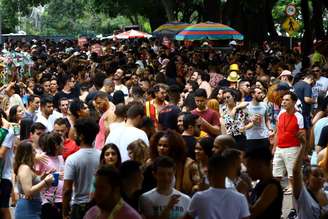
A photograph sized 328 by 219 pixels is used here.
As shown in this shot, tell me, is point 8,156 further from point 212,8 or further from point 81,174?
point 212,8

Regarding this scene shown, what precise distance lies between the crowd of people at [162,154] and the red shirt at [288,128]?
0.05 feet

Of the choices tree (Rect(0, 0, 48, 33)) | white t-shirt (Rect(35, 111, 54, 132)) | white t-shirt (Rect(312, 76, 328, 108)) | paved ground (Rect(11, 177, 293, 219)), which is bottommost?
paved ground (Rect(11, 177, 293, 219))

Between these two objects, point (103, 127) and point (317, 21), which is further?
point (317, 21)

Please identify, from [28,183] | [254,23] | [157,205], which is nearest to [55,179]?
[28,183]

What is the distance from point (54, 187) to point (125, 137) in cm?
136

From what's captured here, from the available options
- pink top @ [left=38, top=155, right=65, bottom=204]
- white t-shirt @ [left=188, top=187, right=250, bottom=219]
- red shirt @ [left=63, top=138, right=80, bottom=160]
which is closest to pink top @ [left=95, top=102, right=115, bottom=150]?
red shirt @ [left=63, top=138, right=80, bottom=160]

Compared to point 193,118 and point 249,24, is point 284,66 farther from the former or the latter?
point 249,24

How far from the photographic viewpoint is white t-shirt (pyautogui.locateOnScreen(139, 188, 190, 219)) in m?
8.09

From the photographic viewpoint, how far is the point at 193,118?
11.2 metres

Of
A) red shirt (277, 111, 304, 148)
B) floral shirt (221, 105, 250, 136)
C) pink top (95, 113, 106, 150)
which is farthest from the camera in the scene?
floral shirt (221, 105, 250, 136)

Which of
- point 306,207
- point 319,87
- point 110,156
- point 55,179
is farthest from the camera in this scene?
point 319,87

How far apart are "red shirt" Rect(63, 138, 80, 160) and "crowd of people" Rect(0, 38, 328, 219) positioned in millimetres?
11

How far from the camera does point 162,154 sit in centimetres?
945

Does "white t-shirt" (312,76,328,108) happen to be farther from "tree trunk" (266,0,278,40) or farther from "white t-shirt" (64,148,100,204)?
"tree trunk" (266,0,278,40)
